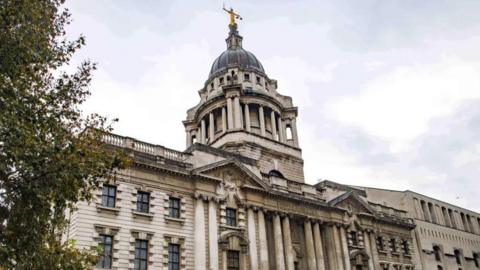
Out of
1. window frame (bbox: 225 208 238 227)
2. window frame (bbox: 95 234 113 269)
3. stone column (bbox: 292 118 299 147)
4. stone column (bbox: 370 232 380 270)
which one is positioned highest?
stone column (bbox: 292 118 299 147)

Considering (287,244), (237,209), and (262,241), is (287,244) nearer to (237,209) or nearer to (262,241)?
(262,241)

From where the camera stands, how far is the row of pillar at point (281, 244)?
95.0 ft

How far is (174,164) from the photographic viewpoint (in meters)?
30.0

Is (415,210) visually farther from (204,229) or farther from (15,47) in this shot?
(15,47)

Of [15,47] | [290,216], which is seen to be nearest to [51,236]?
[15,47]

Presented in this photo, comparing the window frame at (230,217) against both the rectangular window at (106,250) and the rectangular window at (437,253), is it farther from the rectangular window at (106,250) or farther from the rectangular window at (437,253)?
the rectangular window at (437,253)

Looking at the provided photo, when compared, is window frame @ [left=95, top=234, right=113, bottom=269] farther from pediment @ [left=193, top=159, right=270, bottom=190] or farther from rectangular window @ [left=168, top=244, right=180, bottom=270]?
pediment @ [left=193, top=159, right=270, bottom=190]

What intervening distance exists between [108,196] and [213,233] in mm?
7317

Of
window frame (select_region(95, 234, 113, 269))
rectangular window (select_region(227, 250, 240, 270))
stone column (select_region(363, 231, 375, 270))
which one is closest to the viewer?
window frame (select_region(95, 234, 113, 269))

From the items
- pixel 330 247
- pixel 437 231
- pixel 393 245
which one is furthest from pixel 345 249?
pixel 437 231

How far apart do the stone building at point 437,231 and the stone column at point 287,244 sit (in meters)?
17.4

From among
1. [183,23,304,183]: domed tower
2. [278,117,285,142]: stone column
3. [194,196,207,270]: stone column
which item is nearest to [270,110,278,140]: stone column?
[183,23,304,183]: domed tower

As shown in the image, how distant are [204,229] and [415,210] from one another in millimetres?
27258

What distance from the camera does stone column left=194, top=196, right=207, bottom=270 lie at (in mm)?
28103
